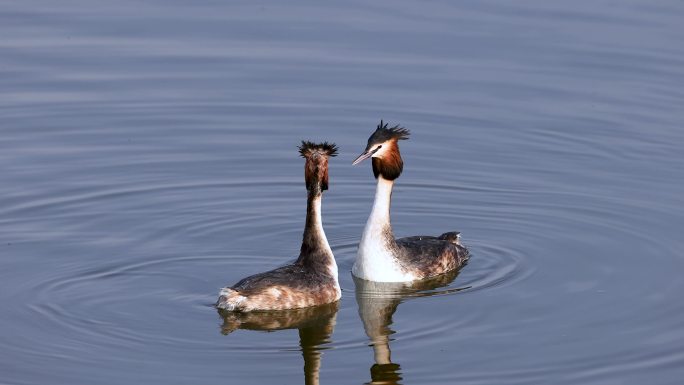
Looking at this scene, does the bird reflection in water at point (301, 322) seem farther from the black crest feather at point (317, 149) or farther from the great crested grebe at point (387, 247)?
the black crest feather at point (317, 149)

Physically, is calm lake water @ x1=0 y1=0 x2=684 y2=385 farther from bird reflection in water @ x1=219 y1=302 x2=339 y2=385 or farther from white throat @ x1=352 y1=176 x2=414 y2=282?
white throat @ x1=352 y1=176 x2=414 y2=282

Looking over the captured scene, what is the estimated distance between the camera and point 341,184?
17.9 m

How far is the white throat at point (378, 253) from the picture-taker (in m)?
15.1

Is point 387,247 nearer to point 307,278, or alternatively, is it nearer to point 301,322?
point 307,278

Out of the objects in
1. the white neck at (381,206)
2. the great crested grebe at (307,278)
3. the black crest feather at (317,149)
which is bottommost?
the great crested grebe at (307,278)

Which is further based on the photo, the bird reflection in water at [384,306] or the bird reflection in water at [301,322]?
the bird reflection in water at [301,322]

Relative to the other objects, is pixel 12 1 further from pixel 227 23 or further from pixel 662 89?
pixel 662 89

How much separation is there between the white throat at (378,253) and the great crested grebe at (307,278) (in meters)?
0.71

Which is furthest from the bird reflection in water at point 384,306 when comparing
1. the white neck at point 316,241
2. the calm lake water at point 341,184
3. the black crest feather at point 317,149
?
the black crest feather at point 317,149

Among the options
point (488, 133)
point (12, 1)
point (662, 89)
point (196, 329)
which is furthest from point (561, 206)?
point (12, 1)

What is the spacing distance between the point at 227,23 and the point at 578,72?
5.45 metres

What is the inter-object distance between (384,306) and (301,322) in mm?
944

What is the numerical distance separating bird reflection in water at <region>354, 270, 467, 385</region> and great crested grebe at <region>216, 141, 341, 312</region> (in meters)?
0.42

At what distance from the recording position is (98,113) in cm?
1980
